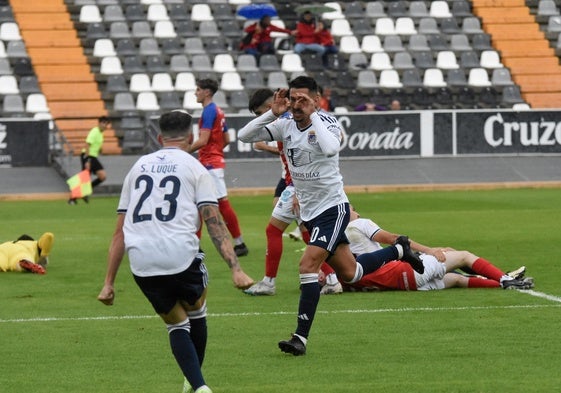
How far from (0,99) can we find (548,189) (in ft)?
48.9

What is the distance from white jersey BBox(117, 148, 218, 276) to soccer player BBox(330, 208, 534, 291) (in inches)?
207

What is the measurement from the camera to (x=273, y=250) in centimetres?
1320

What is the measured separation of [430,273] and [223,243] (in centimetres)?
562

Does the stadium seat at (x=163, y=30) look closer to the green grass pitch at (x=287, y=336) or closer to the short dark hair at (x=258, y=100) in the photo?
the green grass pitch at (x=287, y=336)

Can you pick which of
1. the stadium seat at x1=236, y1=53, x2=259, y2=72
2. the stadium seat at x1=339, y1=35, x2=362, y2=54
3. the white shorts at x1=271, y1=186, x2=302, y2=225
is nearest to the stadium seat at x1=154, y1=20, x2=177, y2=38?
the stadium seat at x1=236, y1=53, x2=259, y2=72

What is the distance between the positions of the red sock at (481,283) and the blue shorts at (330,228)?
3332 mm

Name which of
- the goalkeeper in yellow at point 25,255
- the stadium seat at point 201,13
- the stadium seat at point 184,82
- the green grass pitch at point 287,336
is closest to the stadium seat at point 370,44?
the stadium seat at point 201,13

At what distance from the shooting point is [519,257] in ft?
54.1

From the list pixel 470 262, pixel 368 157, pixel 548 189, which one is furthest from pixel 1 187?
pixel 470 262

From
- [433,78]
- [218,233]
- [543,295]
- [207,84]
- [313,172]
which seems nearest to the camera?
[218,233]

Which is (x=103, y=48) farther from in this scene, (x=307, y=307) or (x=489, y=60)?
(x=307, y=307)

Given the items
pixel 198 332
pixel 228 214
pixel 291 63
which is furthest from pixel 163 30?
pixel 198 332

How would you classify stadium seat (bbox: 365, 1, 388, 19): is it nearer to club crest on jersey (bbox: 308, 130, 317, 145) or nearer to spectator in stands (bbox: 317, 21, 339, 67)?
spectator in stands (bbox: 317, 21, 339, 67)

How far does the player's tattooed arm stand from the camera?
7742mm
